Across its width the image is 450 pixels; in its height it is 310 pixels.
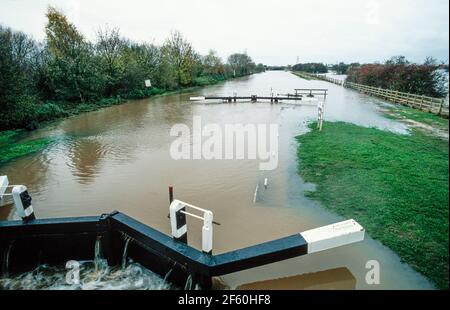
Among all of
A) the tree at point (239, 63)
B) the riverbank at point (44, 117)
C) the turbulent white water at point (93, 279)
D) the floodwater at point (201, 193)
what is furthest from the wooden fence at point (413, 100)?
the tree at point (239, 63)

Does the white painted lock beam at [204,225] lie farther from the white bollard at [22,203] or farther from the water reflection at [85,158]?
the water reflection at [85,158]

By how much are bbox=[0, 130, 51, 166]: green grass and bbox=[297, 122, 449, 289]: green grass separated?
1131 cm

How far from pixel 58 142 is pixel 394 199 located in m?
14.0

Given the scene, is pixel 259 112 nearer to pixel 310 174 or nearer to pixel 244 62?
pixel 310 174

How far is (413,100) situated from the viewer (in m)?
22.1

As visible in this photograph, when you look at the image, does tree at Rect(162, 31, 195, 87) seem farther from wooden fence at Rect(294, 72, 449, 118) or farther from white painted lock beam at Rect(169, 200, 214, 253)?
white painted lock beam at Rect(169, 200, 214, 253)

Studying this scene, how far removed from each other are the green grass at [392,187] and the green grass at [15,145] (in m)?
11.3

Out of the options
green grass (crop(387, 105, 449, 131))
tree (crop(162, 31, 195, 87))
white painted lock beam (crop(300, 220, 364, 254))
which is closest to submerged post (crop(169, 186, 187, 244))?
white painted lock beam (crop(300, 220, 364, 254))

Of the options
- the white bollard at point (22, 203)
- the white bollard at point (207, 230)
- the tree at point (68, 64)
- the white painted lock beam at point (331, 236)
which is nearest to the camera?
the white bollard at point (207, 230)

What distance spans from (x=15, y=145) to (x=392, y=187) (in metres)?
15.3

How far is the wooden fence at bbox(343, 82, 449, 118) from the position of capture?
17783 millimetres

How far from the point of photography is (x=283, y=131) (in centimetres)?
1430

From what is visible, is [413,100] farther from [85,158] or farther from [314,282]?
[85,158]

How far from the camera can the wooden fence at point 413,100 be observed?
1778 centimetres
